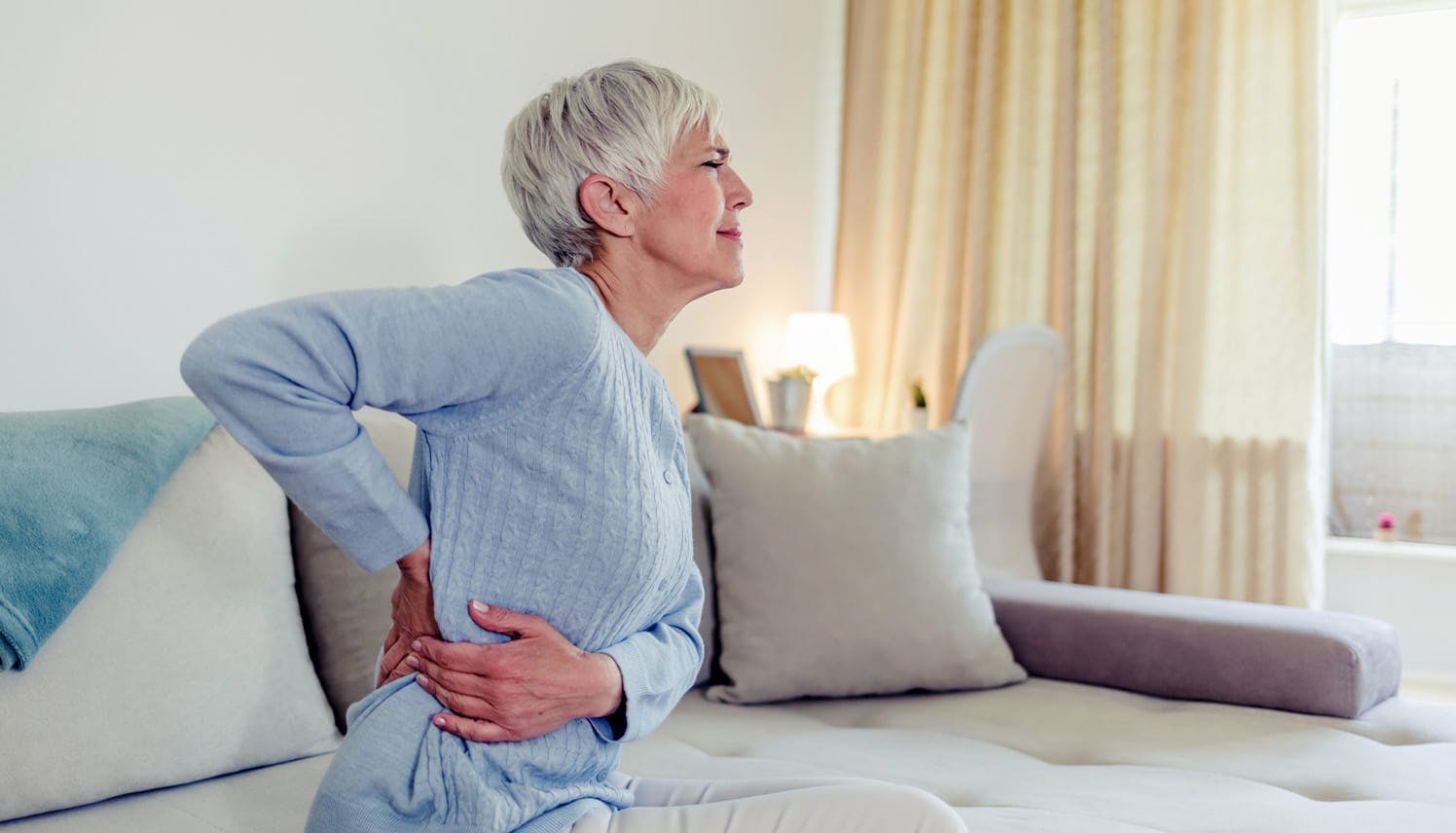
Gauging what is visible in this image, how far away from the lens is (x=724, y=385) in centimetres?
362

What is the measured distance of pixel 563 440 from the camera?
104cm

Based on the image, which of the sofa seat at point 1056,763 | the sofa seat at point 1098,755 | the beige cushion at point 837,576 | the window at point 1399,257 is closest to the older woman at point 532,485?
the sofa seat at point 1056,763

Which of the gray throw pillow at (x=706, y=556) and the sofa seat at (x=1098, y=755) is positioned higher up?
the gray throw pillow at (x=706, y=556)

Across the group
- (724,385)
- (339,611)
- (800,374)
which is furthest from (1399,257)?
(339,611)

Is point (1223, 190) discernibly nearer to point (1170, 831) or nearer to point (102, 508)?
point (1170, 831)

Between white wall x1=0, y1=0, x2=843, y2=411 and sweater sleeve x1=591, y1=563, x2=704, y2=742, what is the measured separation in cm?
127

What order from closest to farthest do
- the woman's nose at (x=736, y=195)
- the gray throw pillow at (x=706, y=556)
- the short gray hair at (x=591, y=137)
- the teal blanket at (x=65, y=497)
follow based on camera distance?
the short gray hair at (x=591, y=137), the woman's nose at (x=736, y=195), the teal blanket at (x=65, y=497), the gray throw pillow at (x=706, y=556)

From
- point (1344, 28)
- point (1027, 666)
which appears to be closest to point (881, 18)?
point (1344, 28)

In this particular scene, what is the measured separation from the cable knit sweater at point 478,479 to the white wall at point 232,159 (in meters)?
1.22

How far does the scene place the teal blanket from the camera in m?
1.44

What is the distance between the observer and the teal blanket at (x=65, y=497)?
1.44 m

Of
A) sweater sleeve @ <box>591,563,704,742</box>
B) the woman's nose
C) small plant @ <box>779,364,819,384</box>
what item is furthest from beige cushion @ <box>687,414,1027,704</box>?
small plant @ <box>779,364,819,384</box>

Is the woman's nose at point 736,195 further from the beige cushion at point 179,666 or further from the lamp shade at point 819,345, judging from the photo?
the lamp shade at point 819,345

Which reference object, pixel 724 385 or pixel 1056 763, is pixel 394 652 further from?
pixel 724 385
